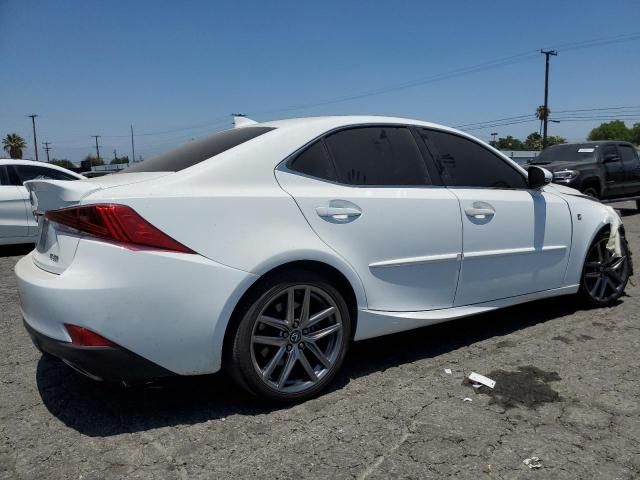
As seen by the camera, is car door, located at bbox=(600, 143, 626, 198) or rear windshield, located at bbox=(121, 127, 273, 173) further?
car door, located at bbox=(600, 143, 626, 198)

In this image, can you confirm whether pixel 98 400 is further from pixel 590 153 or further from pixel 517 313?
pixel 590 153

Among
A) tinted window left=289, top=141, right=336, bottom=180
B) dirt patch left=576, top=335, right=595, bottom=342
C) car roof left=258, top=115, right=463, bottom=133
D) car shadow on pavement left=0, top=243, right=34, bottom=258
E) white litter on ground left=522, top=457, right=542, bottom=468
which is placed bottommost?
dirt patch left=576, top=335, right=595, bottom=342

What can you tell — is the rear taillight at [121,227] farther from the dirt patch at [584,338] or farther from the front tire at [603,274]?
the front tire at [603,274]

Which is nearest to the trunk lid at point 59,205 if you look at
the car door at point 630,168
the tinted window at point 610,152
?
the tinted window at point 610,152

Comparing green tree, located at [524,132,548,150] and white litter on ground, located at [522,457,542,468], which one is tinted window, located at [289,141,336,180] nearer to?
white litter on ground, located at [522,457,542,468]

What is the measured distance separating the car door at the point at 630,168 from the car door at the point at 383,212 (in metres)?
11.0

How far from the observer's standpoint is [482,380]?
3252mm

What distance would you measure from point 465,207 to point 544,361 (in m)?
1.14

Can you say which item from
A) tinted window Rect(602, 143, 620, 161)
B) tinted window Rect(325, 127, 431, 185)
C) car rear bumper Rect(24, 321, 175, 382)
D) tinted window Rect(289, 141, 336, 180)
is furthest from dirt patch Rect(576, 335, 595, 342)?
tinted window Rect(602, 143, 620, 161)

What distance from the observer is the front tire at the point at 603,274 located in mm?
4672

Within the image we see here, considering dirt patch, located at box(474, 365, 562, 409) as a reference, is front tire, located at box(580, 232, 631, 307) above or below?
above

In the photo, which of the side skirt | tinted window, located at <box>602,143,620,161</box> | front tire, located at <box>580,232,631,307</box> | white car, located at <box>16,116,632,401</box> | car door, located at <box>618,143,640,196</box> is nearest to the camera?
white car, located at <box>16,116,632,401</box>

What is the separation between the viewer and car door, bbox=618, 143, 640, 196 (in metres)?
12.6

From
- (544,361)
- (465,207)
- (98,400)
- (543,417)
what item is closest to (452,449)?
(543,417)
